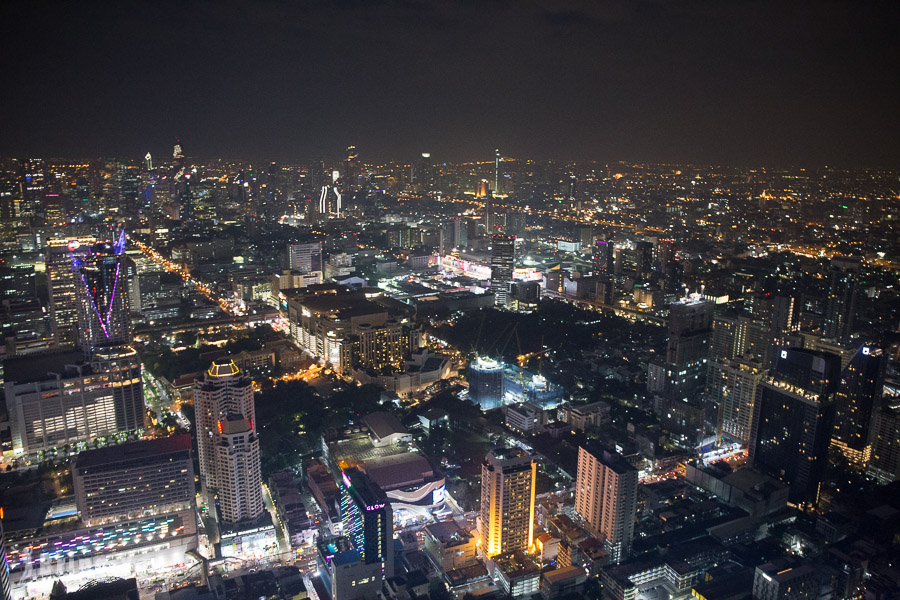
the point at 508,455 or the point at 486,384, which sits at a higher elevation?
the point at 508,455

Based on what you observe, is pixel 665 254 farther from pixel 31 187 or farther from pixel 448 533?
pixel 31 187

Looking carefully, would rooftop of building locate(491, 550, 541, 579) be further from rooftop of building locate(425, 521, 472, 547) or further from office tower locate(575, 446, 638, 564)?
office tower locate(575, 446, 638, 564)

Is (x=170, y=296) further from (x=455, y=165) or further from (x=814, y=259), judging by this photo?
(x=814, y=259)

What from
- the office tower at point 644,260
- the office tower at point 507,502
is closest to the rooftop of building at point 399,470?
the office tower at point 507,502

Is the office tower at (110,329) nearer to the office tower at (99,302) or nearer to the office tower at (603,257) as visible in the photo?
the office tower at (99,302)

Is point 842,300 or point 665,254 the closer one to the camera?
point 842,300

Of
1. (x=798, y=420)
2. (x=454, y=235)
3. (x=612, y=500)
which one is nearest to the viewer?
(x=612, y=500)

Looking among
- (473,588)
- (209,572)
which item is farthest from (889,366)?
(209,572)

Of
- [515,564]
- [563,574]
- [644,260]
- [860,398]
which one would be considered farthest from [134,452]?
[644,260]
